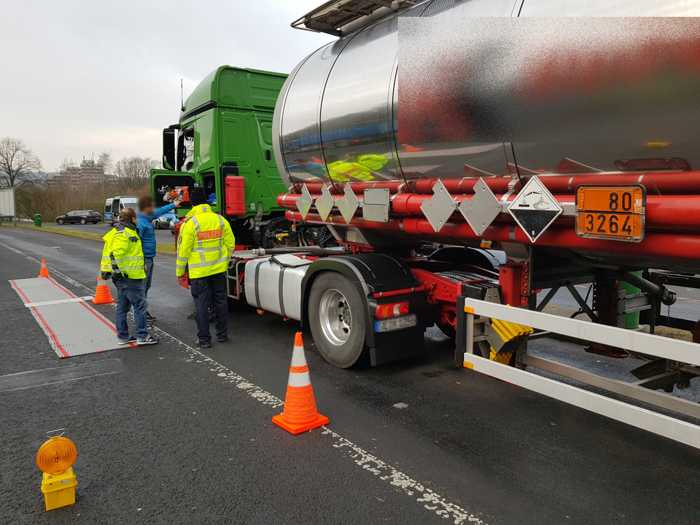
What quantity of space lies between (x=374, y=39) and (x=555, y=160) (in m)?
2.29

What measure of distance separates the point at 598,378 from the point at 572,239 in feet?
3.18

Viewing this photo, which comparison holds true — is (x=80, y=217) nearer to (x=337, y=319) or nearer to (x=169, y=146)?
(x=169, y=146)

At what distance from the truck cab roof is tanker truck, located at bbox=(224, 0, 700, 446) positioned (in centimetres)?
290

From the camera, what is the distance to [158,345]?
21.1 feet

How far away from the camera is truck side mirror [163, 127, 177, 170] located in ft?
33.0

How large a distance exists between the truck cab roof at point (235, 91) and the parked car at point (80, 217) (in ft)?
162

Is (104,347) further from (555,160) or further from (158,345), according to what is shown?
(555,160)

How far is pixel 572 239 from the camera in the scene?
3.51 meters

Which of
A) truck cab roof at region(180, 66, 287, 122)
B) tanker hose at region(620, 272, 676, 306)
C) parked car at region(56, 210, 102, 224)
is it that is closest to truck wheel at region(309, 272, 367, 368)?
tanker hose at region(620, 272, 676, 306)

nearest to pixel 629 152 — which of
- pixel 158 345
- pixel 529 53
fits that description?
pixel 529 53

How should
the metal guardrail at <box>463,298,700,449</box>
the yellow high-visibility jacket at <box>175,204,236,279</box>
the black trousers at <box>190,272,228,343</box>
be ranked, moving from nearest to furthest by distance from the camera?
the metal guardrail at <box>463,298,700,449</box>, the yellow high-visibility jacket at <box>175,204,236,279</box>, the black trousers at <box>190,272,228,343</box>

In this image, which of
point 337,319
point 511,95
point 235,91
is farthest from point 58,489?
point 235,91

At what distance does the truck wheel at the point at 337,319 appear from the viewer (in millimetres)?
5090

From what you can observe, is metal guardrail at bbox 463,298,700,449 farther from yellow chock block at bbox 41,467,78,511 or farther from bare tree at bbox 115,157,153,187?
bare tree at bbox 115,157,153,187
